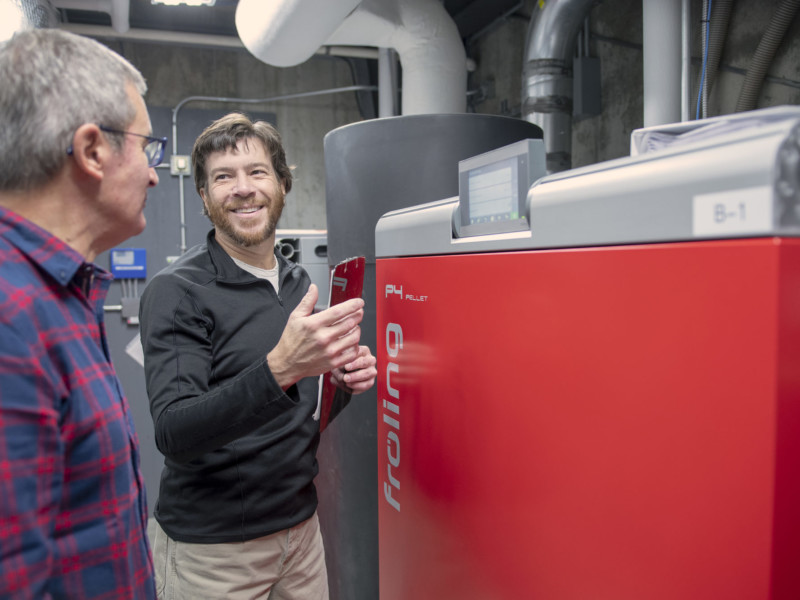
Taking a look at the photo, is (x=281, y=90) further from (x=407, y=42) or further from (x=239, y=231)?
(x=239, y=231)

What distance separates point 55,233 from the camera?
2.27 ft

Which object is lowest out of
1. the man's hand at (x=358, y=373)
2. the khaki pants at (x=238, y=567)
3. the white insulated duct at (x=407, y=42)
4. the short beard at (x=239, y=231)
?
the khaki pants at (x=238, y=567)

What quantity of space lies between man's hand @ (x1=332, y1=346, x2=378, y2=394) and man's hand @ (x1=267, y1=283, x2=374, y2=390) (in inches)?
8.4

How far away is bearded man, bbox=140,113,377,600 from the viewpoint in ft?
3.22

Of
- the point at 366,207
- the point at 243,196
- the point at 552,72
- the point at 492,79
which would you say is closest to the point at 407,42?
the point at 552,72

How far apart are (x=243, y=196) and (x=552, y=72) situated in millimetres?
1520

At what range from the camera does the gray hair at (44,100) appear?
2.15ft

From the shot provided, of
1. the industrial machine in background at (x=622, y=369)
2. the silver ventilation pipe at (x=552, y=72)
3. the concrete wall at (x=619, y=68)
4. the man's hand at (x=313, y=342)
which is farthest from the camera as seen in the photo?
the silver ventilation pipe at (x=552, y=72)

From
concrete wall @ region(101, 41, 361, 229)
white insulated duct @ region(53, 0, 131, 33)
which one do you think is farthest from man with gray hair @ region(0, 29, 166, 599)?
concrete wall @ region(101, 41, 361, 229)

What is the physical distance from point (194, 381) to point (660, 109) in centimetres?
161

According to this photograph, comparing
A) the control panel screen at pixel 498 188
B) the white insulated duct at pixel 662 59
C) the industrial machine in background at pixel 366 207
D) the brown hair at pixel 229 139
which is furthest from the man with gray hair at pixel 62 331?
the white insulated duct at pixel 662 59

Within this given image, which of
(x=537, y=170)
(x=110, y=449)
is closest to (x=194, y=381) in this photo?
(x=110, y=449)

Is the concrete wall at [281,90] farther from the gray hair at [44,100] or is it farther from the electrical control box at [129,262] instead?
the gray hair at [44,100]

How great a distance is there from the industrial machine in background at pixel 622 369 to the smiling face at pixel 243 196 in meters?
0.43
